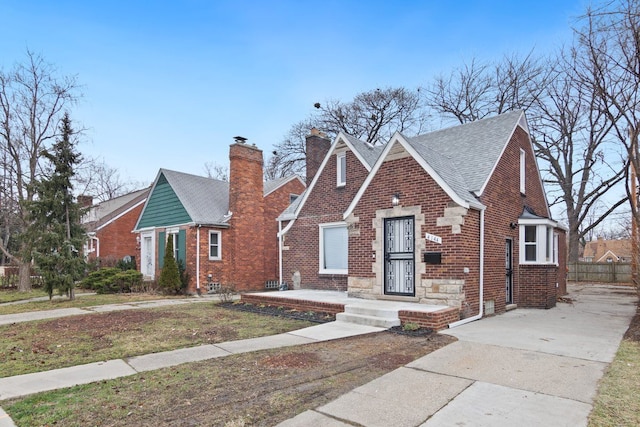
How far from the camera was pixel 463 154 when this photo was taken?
12117 millimetres

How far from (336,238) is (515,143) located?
256 inches

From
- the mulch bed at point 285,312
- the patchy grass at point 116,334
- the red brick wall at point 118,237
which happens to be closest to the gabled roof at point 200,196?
the mulch bed at point 285,312

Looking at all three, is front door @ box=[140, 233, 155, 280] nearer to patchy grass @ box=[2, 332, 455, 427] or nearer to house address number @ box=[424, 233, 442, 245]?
house address number @ box=[424, 233, 442, 245]

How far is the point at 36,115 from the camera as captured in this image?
1730 cm

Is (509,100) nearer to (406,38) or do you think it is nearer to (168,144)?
(406,38)

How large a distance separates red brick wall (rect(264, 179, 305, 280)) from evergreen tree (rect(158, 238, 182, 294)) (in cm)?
410

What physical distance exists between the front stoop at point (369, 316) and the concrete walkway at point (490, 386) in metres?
1.16

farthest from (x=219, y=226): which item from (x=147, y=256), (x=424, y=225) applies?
(x=424, y=225)

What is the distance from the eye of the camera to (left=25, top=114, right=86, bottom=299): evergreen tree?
12617 millimetres

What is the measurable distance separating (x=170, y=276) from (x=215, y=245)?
2.28 meters

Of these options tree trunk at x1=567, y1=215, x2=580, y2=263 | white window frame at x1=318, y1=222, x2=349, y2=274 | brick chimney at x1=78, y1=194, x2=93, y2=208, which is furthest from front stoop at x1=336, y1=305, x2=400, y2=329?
tree trunk at x1=567, y1=215, x2=580, y2=263

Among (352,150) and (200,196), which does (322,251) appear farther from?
(200,196)

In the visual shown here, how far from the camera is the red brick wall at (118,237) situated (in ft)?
78.1

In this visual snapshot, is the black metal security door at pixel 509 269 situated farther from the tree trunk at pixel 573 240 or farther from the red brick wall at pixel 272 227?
the tree trunk at pixel 573 240
